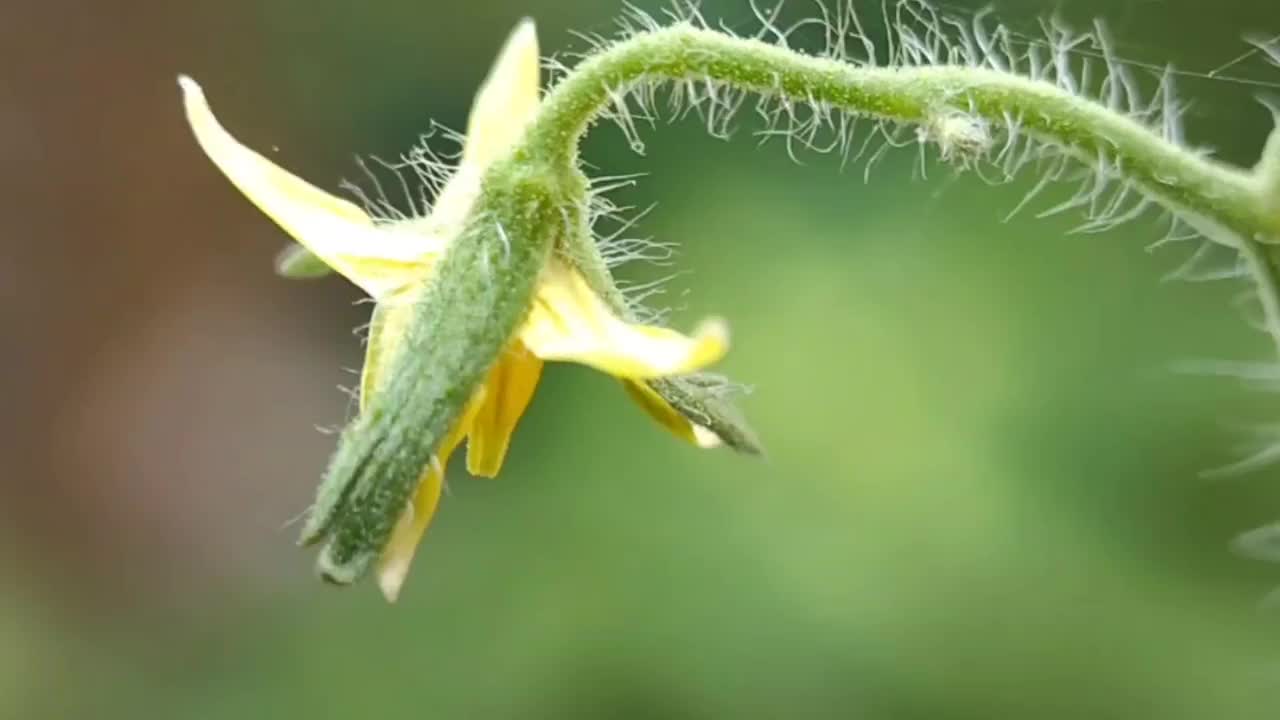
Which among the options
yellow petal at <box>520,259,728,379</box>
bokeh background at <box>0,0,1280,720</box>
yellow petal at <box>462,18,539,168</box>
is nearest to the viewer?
yellow petal at <box>520,259,728,379</box>

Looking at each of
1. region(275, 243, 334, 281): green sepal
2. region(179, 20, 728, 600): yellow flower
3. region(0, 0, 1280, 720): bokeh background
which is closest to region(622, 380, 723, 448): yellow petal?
region(179, 20, 728, 600): yellow flower

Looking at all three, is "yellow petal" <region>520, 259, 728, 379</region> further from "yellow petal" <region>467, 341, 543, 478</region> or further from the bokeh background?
the bokeh background

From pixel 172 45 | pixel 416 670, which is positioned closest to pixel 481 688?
pixel 416 670

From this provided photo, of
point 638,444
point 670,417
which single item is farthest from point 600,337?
point 638,444

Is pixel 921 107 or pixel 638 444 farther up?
pixel 638 444

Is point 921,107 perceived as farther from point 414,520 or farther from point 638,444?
point 638,444
